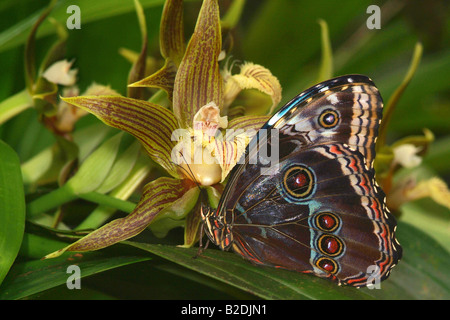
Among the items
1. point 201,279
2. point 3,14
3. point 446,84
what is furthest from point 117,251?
point 446,84

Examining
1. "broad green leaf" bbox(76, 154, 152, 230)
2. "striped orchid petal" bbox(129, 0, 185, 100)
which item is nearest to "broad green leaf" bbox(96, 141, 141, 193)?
"broad green leaf" bbox(76, 154, 152, 230)

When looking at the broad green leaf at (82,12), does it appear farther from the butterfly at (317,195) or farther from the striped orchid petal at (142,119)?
the butterfly at (317,195)

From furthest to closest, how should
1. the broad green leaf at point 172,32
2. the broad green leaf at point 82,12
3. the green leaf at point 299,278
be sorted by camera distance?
the broad green leaf at point 82,12, the broad green leaf at point 172,32, the green leaf at point 299,278

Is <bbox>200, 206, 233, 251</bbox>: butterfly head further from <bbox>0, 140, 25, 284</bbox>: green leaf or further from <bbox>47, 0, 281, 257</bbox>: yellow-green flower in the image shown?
<bbox>0, 140, 25, 284</bbox>: green leaf

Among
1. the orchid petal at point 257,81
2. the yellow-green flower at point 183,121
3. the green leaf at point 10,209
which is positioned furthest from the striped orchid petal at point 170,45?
the green leaf at point 10,209

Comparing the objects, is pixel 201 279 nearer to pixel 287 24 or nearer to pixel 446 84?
pixel 287 24
